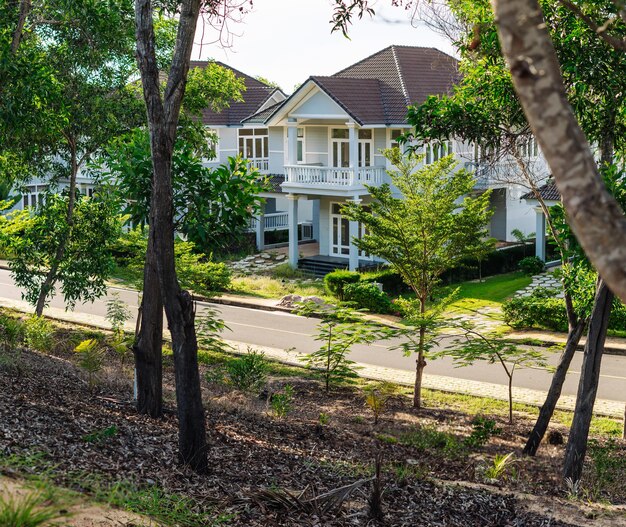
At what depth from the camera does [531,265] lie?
1261 inches

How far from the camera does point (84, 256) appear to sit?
20703 mm

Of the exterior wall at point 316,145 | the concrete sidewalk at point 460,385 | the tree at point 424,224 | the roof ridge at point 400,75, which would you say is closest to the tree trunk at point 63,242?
the concrete sidewalk at point 460,385

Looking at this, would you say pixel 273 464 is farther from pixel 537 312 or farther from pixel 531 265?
pixel 531 265

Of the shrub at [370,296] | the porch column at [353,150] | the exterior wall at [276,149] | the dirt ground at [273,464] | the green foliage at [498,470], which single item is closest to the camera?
the dirt ground at [273,464]

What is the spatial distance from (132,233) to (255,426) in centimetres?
958

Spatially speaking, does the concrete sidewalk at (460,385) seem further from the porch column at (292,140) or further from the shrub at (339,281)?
the porch column at (292,140)

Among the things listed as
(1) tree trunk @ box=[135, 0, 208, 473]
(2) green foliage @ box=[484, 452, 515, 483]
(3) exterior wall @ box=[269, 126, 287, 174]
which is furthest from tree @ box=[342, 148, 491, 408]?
(3) exterior wall @ box=[269, 126, 287, 174]

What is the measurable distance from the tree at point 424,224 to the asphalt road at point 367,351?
3.40 meters

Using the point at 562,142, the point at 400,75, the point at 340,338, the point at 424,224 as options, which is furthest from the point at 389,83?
the point at 562,142

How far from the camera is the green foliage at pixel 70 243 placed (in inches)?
806

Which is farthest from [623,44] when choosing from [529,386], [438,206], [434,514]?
[529,386]

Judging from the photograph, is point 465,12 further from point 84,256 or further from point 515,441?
point 84,256

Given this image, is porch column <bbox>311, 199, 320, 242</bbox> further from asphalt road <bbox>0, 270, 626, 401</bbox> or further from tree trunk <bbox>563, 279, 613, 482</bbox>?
tree trunk <bbox>563, 279, 613, 482</bbox>

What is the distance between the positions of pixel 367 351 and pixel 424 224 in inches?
237
